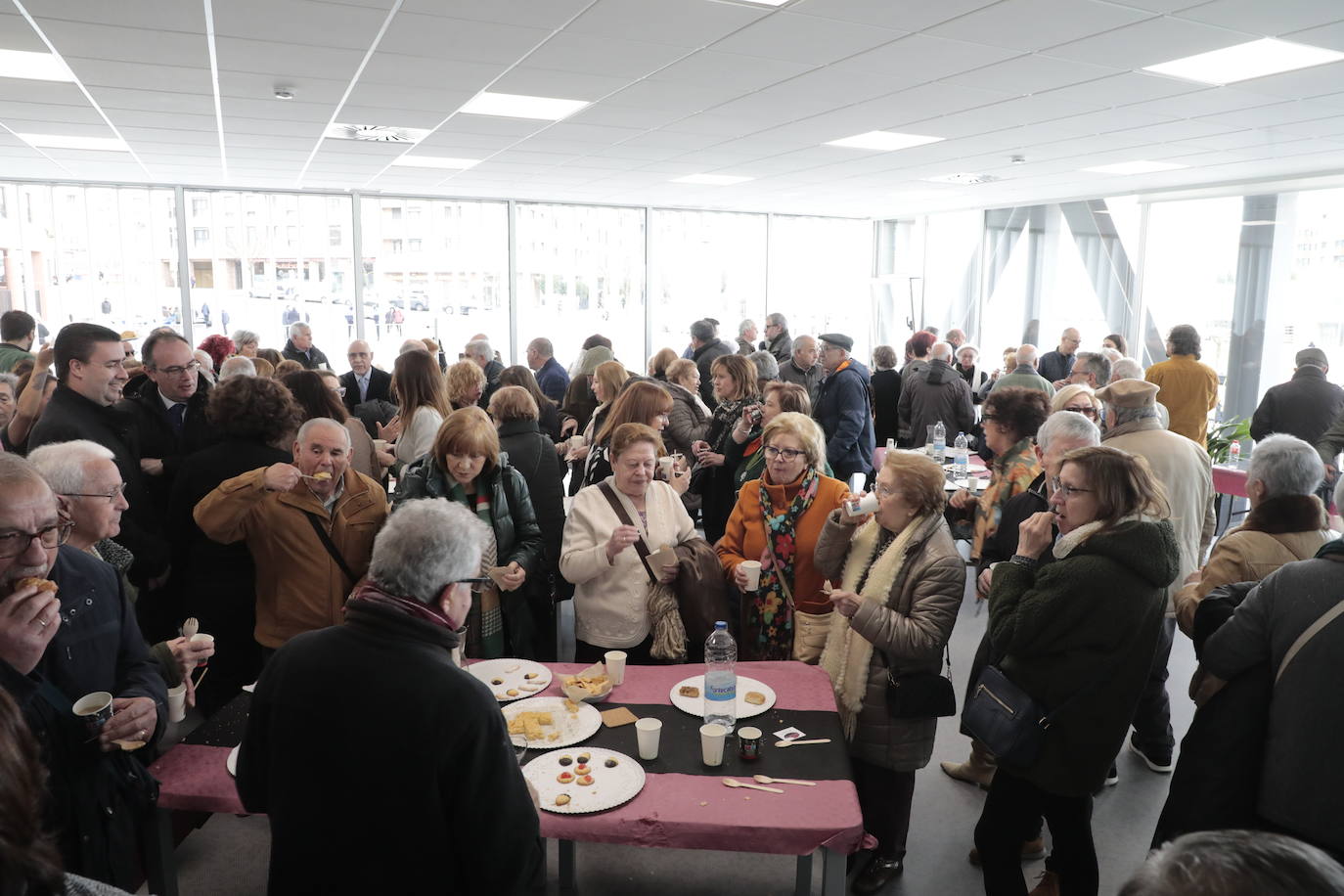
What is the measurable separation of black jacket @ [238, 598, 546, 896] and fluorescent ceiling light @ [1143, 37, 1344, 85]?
4.83 meters

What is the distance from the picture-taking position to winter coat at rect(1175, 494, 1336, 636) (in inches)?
93.3

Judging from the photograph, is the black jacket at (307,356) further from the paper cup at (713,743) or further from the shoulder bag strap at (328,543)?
the paper cup at (713,743)

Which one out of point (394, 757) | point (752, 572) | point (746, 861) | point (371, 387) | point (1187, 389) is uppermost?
point (1187, 389)

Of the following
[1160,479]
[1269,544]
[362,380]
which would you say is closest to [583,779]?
[1269,544]

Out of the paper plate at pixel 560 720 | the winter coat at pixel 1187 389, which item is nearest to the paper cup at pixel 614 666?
the paper plate at pixel 560 720

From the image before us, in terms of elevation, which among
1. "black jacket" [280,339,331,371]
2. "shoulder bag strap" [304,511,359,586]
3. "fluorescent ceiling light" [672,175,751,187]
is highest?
"fluorescent ceiling light" [672,175,751,187]

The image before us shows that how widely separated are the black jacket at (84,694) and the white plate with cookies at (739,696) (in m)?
1.36

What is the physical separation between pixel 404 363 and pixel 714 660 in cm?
239

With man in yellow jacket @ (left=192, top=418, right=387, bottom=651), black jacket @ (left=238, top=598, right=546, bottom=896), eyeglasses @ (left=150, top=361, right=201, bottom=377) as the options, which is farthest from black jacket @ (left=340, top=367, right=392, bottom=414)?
black jacket @ (left=238, top=598, right=546, bottom=896)

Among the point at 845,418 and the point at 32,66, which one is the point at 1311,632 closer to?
the point at 845,418

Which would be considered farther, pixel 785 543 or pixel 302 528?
pixel 785 543

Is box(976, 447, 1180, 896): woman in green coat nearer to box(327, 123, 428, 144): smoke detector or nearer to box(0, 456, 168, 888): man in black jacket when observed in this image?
box(0, 456, 168, 888): man in black jacket

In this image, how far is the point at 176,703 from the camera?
2.11 meters

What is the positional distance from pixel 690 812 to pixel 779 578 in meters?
1.28
